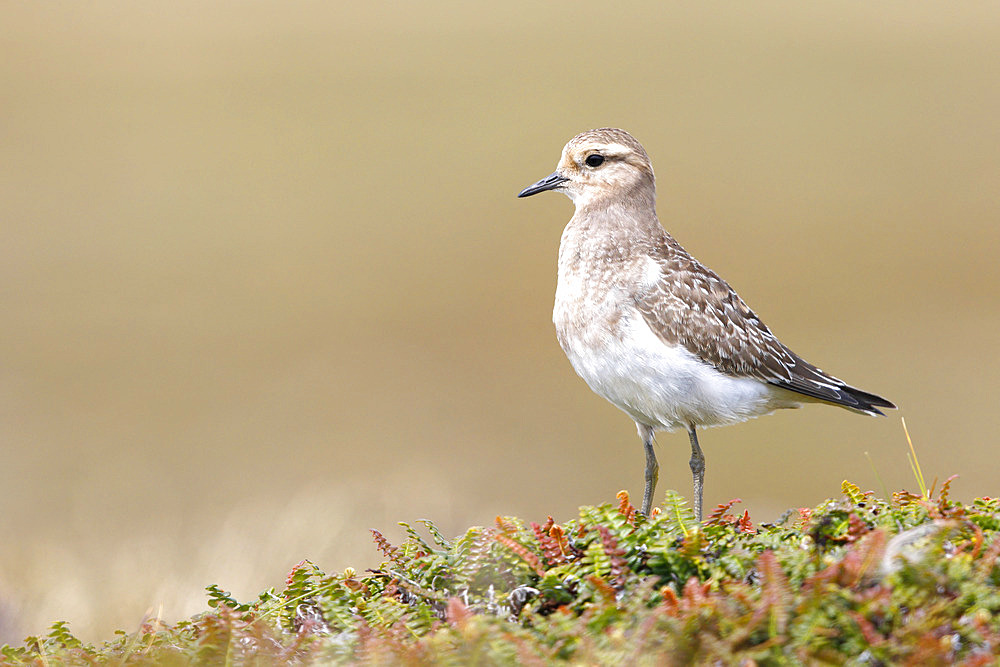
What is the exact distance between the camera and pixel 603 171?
8.85m

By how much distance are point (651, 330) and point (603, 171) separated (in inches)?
71.5

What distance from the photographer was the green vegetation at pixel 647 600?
11.1 feet

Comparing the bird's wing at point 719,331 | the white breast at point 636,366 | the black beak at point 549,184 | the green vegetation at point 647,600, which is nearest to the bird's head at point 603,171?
the black beak at point 549,184

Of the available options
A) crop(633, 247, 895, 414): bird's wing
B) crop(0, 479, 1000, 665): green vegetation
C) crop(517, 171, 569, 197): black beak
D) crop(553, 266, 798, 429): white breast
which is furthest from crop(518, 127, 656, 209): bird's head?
crop(0, 479, 1000, 665): green vegetation

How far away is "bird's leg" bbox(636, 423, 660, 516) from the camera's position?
24.1ft

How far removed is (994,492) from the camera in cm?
1316

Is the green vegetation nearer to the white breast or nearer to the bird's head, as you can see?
the white breast

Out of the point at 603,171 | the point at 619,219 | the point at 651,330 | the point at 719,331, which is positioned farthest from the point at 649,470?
the point at 603,171

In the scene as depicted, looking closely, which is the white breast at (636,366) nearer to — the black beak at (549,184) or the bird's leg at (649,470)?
the bird's leg at (649,470)

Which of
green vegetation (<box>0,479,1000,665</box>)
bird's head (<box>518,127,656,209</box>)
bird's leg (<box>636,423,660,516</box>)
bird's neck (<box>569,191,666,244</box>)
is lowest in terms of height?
green vegetation (<box>0,479,1000,665</box>)

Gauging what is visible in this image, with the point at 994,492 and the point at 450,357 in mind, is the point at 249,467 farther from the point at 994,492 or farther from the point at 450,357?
the point at 994,492

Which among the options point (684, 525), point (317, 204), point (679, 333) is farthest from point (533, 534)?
point (317, 204)

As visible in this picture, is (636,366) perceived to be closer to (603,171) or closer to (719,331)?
(719,331)

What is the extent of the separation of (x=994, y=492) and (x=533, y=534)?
10.3 metres
